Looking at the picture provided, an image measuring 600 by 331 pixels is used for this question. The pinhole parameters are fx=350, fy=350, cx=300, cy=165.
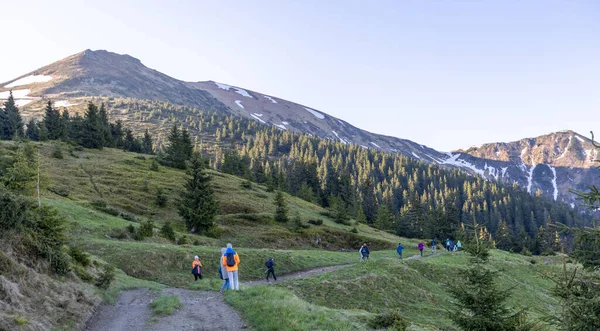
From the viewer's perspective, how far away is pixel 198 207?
44969 mm

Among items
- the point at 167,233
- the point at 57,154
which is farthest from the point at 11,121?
the point at 167,233

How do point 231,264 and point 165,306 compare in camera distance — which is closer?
point 165,306

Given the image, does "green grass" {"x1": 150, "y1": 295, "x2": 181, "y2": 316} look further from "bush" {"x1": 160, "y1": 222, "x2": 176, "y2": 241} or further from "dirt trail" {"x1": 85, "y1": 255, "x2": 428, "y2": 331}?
"bush" {"x1": 160, "y1": 222, "x2": 176, "y2": 241}

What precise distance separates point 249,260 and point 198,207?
56.1 ft

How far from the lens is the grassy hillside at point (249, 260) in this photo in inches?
504

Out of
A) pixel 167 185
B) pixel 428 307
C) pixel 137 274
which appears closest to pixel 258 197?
pixel 167 185

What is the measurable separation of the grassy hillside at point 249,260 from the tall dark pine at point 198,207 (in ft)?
8.66

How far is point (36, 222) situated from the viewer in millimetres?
14305

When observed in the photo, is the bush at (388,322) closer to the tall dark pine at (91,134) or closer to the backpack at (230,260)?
the backpack at (230,260)

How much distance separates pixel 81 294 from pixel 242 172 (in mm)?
94999

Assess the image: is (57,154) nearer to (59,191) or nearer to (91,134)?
(91,134)

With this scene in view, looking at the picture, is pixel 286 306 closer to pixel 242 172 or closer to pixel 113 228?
pixel 113 228

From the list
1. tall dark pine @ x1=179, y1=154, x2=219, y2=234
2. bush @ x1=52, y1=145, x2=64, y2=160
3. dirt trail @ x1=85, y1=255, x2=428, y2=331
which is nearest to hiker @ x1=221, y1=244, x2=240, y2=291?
dirt trail @ x1=85, y1=255, x2=428, y2=331

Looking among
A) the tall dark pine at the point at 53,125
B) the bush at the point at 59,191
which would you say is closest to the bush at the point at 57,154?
the bush at the point at 59,191
